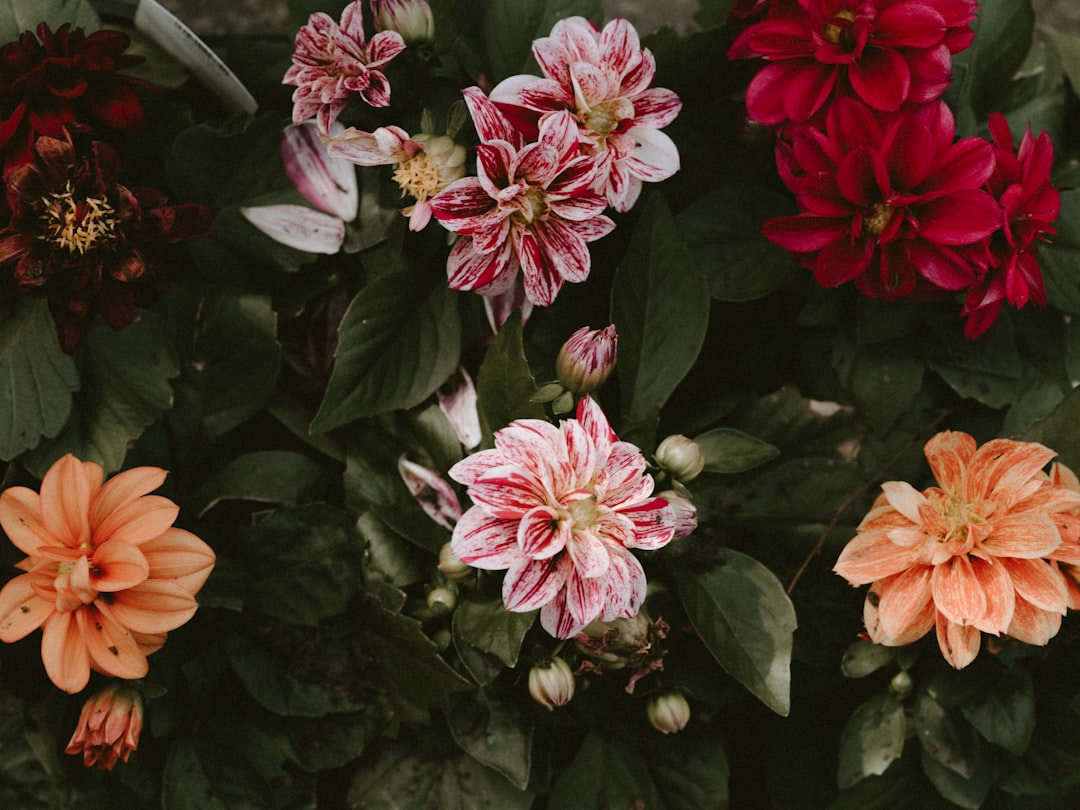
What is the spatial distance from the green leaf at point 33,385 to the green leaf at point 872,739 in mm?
623

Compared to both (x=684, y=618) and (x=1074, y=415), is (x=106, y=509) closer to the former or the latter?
(x=684, y=618)

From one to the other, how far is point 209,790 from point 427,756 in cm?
16

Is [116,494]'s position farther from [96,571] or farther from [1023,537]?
[1023,537]

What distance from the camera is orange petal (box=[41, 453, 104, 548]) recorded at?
597 mm

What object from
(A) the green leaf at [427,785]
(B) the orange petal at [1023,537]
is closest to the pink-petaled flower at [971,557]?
(B) the orange petal at [1023,537]

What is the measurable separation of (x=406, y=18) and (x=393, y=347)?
0.23m

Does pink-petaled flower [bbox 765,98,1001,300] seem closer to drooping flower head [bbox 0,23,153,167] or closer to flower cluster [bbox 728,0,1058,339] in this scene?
flower cluster [bbox 728,0,1058,339]

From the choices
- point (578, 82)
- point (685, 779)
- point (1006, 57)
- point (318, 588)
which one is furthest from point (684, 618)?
point (1006, 57)

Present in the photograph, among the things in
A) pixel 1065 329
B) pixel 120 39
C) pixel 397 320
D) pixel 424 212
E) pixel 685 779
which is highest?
pixel 120 39

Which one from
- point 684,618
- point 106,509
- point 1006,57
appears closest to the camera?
point 106,509

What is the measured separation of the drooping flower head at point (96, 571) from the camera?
580 millimetres

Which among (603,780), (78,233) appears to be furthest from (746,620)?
(78,233)

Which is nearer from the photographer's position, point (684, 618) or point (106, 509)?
point (106, 509)

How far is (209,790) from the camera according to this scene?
711 millimetres
